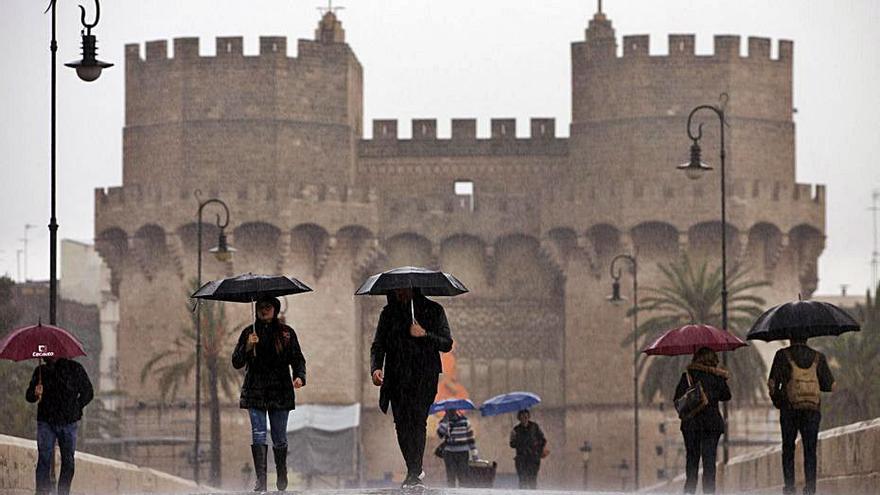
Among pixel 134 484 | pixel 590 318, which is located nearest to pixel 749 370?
pixel 590 318

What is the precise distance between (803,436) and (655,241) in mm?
45921

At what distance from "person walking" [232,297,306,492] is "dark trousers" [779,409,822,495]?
4095 mm

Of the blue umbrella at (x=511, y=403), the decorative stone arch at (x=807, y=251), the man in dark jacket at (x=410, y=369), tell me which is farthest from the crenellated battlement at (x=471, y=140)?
the man in dark jacket at (x=410, y=369)

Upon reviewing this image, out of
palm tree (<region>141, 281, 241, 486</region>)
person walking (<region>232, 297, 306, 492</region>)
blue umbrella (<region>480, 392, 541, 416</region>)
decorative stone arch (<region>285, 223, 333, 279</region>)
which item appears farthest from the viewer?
decorative stone arch (<region>285, 223, 333, 279</region>)

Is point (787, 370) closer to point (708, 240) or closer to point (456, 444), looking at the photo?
point (456, 444)

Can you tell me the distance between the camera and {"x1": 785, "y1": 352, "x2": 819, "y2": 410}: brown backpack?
1870cm

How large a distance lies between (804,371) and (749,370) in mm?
38541

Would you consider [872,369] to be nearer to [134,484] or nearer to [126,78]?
[126,78]

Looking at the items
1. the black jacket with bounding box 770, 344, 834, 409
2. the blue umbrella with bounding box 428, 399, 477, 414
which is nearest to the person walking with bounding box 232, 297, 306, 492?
the black jacket with bounding box 770, 344, 834, 409

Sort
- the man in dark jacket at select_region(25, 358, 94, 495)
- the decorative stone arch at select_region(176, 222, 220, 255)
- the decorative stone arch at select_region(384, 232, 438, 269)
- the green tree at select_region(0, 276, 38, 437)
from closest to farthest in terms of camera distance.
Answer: the man in dark jacket at select_region(25, 358, 94, 495) < the green tree at select_region(0, 276, 38, 437) < the decorative stone arch at select_region(176, 222, 220, 255) < the decorative stone arch at select_region(384, 232, 438, 269)

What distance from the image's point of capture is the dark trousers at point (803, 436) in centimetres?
1880

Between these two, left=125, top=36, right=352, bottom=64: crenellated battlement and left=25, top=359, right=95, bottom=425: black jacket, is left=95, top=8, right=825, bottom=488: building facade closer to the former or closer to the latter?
left=125, top=36, right=352, bottom=64: crenellated battlement

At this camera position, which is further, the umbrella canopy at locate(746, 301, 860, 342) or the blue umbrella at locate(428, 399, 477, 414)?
the blue umbrella at locate(428, 399, 477, 414)

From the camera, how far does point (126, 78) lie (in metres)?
66.0
